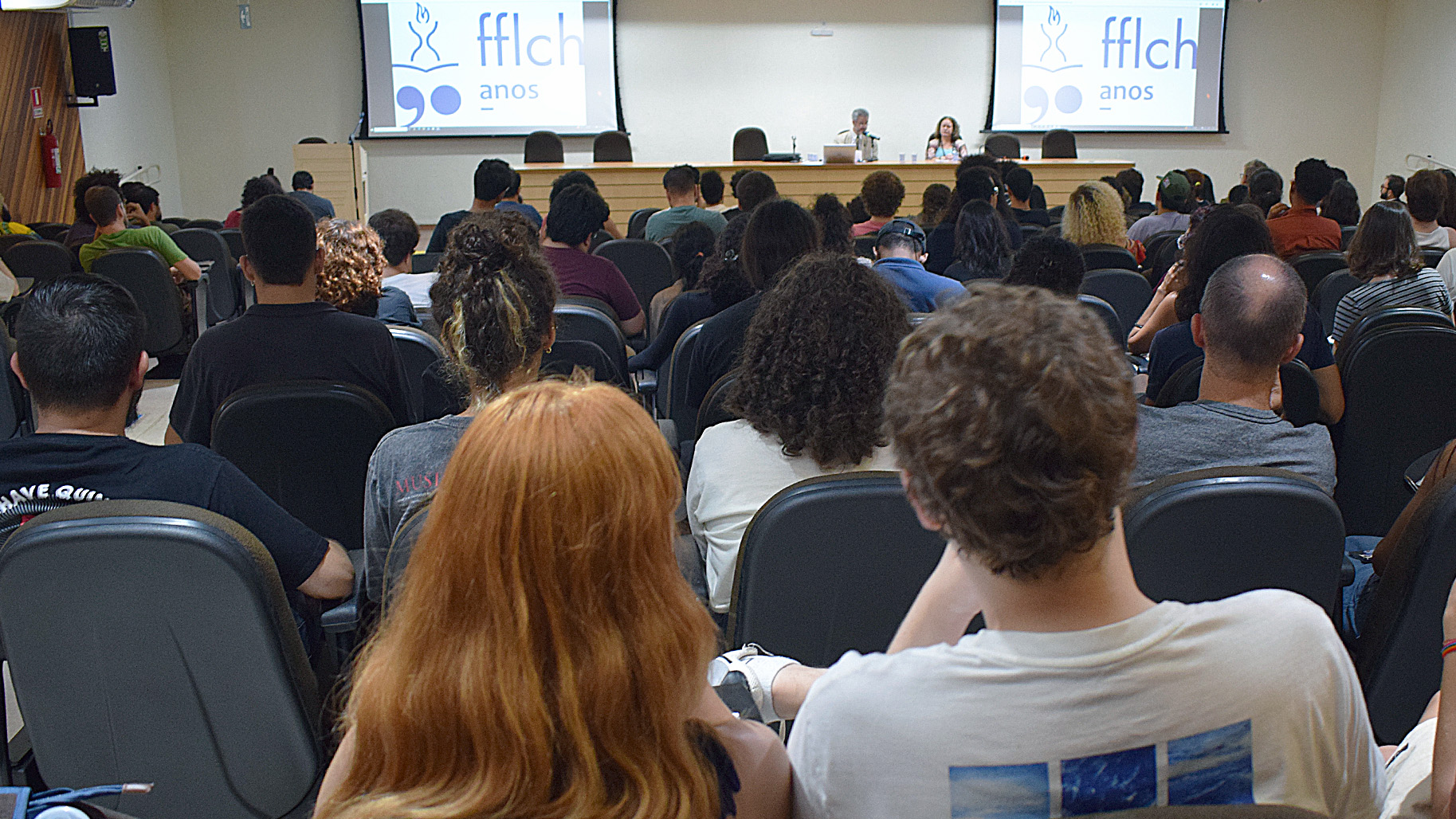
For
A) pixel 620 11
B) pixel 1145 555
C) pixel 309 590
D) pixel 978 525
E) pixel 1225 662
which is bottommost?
pixel 309 590

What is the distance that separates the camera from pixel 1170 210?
6.46 meters

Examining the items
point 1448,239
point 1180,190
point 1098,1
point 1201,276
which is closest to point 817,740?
point 1201,276

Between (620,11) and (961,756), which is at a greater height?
(620,11)

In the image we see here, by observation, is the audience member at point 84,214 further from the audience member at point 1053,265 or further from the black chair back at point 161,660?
the black chair back at point 161,660

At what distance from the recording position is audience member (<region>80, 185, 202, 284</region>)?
563 centimetres

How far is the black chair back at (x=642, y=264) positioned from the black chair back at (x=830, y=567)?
370 cm

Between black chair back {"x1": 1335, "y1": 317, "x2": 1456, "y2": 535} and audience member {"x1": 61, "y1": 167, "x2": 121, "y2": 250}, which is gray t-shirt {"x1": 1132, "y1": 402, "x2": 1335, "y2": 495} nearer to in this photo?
black chair back {"x1": 1335, "y1": 317, "x2": 1456, "y2": 535}

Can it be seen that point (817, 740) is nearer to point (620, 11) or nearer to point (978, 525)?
point (978, 525)

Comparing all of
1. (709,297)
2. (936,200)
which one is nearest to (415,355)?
(709,297)

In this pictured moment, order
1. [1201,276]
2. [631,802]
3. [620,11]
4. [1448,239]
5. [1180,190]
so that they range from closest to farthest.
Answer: [631,802]
[1201,276]
[1448,239]
[1180,190]
[620,11]

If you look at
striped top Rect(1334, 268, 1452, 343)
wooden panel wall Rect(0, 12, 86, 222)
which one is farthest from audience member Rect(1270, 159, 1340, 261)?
wooden panel wall Rect(0, 12, 86, 222)

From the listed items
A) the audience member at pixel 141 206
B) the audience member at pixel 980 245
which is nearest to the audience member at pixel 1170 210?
the audience member at pixel 980 245

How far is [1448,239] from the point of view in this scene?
511cm

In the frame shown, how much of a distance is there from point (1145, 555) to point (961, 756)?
2.65 feet
